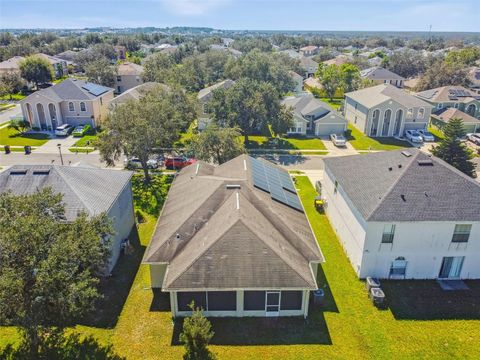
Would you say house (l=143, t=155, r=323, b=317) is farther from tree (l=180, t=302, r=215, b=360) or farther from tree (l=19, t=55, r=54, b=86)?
tree (l=19, t=55, r=54, b=86)

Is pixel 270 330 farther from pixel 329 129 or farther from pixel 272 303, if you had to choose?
pixel 329 129

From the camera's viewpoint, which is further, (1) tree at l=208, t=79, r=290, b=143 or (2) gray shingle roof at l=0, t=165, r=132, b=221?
(1) tree at l=208, t=79, r=290, b=143

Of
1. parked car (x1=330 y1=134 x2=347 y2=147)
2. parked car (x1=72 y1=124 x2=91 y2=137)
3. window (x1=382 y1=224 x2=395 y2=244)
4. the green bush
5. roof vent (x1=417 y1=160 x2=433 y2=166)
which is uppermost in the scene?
roof vent (x1=417 y1=160 x2=433 y2=166)

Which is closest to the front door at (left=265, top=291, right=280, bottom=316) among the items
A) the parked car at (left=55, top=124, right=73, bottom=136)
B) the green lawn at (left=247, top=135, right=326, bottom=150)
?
the green lawn at (left=247, top=135, right=326, bottom=150)

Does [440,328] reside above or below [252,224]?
below

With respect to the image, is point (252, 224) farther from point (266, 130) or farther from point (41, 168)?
point (266, 130)

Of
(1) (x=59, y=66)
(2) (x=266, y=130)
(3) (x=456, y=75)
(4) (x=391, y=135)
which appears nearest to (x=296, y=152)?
(2) (x=266, y=130)

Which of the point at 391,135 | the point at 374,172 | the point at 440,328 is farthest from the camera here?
the point at 391,135
